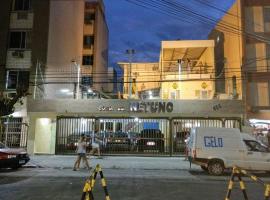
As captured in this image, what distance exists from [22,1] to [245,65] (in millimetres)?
18353

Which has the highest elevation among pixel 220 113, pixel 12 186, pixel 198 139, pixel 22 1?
pixel 22 1

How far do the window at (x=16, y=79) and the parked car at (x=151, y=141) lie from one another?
31.3 feet

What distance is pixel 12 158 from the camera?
57.0ft

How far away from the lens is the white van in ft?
55.3

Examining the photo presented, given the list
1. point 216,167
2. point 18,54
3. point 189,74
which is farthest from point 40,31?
point 216,167

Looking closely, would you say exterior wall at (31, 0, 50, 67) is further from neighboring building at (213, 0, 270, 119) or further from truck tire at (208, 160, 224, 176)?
truck tire at (208, 160, 224, 176)

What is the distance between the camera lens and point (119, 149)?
2584 cm

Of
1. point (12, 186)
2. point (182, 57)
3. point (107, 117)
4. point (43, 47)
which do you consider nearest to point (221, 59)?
point (182, 57)

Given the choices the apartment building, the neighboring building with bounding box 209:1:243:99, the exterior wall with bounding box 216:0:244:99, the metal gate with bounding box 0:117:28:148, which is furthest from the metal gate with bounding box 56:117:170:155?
the exterior wall with bounding box 216:0:244:99

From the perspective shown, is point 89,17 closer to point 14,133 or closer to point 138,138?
point 14,133

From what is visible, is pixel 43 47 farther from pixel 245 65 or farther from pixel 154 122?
pixel 245 65

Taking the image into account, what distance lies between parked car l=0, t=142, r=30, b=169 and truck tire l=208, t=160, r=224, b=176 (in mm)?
9045

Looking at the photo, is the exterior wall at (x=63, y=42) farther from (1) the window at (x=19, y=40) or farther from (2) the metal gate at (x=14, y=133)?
(2) the metal gate at (x=14, y=133)

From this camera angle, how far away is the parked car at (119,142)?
84.6ft
